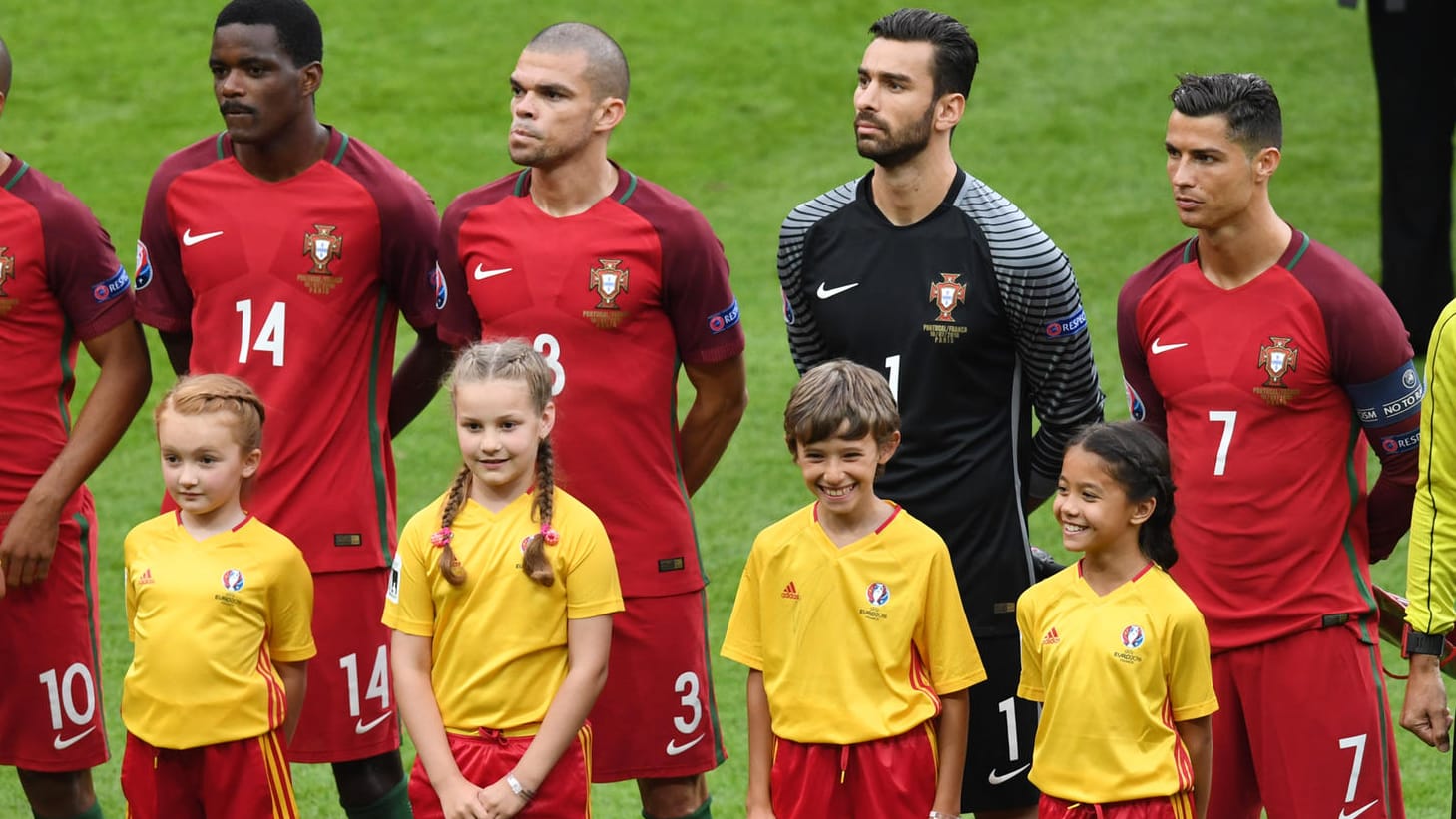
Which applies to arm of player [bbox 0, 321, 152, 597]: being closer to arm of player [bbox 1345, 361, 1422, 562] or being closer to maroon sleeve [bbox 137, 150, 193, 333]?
maroon sleeve [bbox 137, 150, 193, 333]

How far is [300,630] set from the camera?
195 inches

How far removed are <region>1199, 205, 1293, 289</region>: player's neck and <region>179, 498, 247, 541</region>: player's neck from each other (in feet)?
7.78

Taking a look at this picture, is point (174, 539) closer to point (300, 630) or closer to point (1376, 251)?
point (300, 630)

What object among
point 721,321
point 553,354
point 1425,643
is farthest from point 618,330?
point 1425,643

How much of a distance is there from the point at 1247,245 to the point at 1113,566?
86 cm

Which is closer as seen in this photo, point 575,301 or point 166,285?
point 575,301

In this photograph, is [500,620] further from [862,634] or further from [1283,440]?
[1283,440]

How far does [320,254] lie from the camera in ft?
17.8

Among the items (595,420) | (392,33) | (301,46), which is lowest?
(595,420)

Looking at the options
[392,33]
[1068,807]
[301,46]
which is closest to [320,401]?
[301,46]

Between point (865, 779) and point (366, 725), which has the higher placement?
point (366, 725)

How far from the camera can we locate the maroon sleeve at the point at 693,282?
206 inches

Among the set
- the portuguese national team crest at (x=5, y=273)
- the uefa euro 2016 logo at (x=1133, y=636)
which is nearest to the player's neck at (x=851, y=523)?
the uefa euro 2016 logo at (x=1133, y=636)

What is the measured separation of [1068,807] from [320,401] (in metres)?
2.15
